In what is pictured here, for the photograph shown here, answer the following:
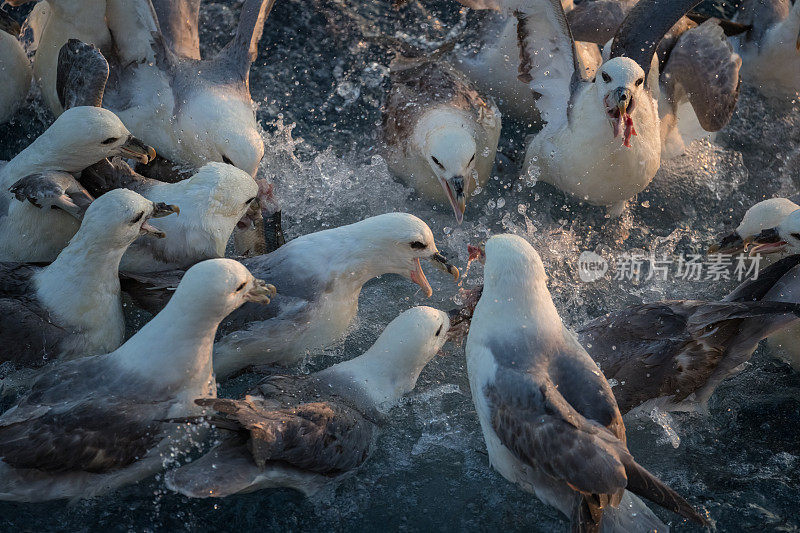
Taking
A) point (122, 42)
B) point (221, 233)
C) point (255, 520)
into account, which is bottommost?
point (255, 520)

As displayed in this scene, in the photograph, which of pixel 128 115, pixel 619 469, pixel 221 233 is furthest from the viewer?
pixel 128 115

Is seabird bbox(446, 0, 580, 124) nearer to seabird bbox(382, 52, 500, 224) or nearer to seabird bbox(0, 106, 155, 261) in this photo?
seabird bbox(382, 52, 500, 224)

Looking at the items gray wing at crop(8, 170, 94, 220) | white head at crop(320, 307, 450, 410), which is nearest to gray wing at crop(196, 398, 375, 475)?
white head at crop(320, 307, 450, 410)

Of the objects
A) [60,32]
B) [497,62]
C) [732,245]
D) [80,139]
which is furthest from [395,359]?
[60,32]

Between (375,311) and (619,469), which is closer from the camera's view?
(619,469)

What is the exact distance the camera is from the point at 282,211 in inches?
226

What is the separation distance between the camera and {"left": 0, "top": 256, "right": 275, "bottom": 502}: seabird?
3.54 metres

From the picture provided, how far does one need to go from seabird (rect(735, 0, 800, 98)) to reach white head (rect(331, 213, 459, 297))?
387cm

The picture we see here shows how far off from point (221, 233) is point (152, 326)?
93 cm

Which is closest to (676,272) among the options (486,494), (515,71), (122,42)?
(515,71)

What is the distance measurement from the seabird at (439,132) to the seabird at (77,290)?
1813 millimetres

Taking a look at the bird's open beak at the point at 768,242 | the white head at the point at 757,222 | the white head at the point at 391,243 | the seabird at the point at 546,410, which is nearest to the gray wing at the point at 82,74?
the white head at the point at 391,243

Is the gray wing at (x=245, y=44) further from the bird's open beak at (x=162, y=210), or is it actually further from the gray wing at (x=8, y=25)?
the bird's open beak at (x=162, y=210)

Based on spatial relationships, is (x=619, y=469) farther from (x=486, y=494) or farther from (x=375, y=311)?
(x=375, y=311)
